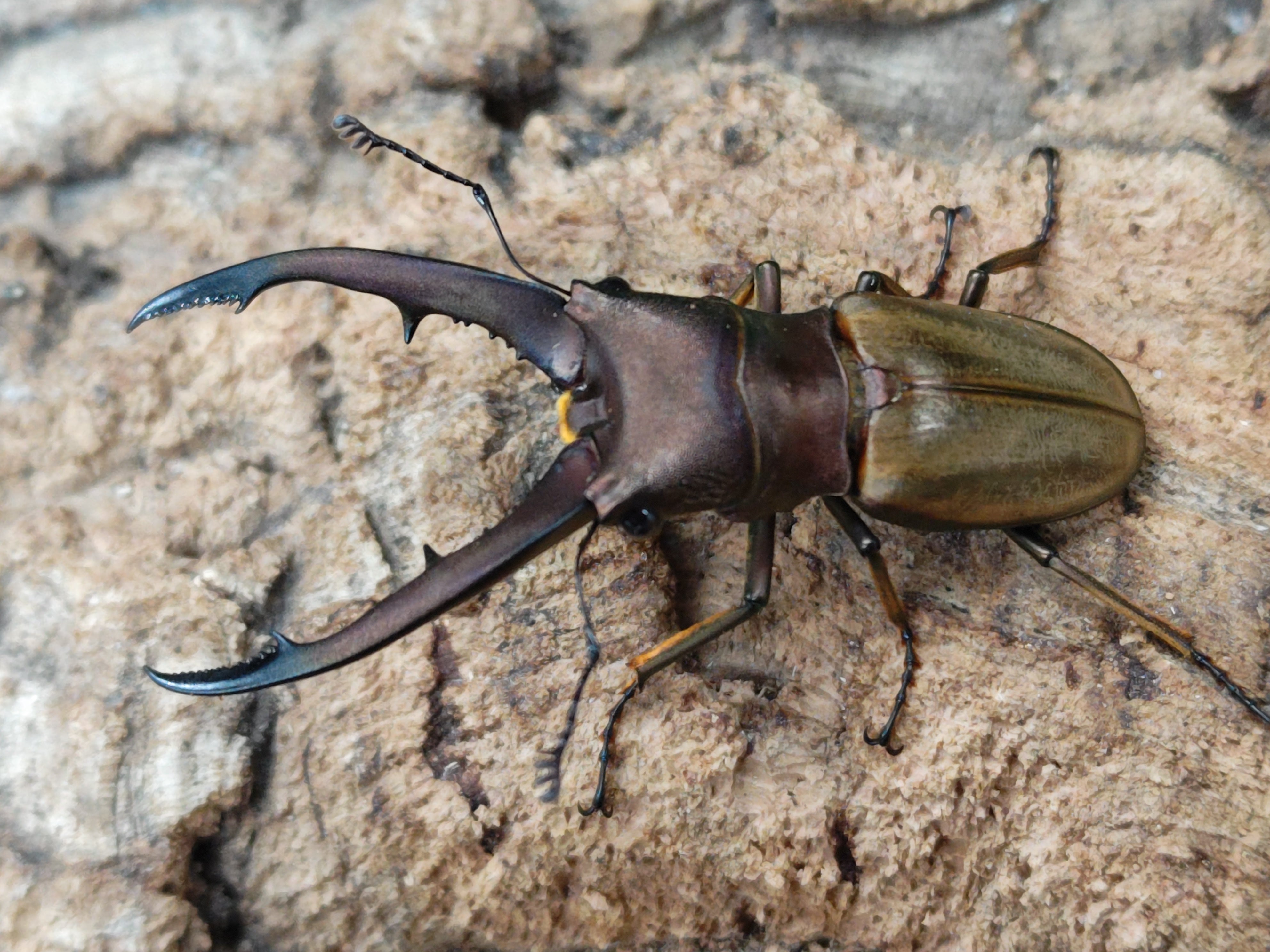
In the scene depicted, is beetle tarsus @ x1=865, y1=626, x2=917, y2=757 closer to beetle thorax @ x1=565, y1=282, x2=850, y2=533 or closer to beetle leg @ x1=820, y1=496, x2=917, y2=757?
beetle leg @ x1=820, y1=496, x2=917, y2=757

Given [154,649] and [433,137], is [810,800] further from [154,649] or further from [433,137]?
[433,137]

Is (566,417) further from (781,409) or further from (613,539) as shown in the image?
(781,409)

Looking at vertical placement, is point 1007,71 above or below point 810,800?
above

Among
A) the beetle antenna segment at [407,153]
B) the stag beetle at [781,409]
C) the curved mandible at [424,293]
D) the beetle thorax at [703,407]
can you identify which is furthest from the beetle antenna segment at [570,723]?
the beetle antenna segment at [407,153]

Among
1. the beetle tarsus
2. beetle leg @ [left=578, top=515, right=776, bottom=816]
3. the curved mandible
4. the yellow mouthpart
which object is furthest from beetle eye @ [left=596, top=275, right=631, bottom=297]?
the beetle tarsus

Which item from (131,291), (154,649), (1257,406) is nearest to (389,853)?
(154,649)

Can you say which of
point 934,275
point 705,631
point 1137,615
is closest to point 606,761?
point 705,631
